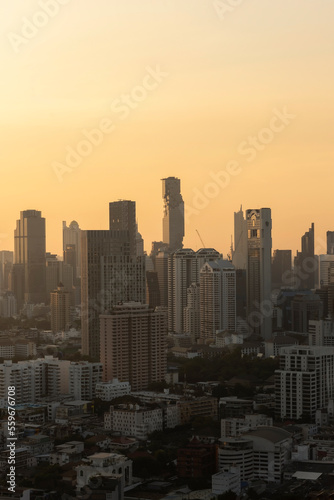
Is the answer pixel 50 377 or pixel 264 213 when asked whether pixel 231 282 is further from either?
pixel 50 377

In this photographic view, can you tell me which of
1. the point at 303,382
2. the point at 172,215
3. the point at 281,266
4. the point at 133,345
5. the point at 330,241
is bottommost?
the point at 303,382

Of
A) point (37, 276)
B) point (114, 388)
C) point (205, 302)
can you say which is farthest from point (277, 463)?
point (37, 276)

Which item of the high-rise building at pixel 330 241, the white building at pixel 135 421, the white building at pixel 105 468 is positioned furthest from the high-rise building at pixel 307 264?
the white building at pixel 105 468

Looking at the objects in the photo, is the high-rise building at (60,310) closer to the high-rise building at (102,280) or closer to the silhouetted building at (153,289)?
the silhouetted building at (153,289)

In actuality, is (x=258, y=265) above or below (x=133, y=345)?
above

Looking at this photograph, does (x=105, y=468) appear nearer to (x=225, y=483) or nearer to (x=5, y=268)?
(x=225, y=483)

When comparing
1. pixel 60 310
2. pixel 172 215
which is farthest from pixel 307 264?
pixel 60 310
